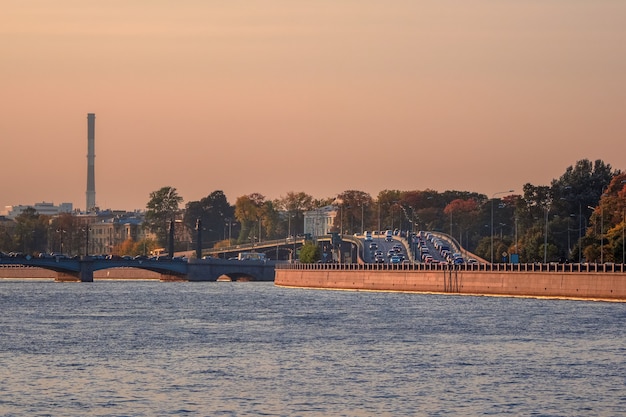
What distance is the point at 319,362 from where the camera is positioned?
185 feet

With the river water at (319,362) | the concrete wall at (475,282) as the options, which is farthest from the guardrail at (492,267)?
the river water at (319,362)

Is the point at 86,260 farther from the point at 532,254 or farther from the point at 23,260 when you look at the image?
the point at 532,254

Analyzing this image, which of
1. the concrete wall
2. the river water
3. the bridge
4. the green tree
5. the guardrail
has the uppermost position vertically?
the green tree

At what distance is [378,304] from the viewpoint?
344 ft

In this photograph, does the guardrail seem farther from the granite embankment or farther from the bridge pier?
the bridge pier

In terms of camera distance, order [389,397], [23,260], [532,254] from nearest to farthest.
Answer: [389,397] < [532,254] < [23,260]

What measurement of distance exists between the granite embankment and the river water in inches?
194

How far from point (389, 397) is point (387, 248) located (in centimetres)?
Result: 15258

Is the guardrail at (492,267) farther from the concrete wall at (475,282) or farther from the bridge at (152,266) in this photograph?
the bridge at (152,266)

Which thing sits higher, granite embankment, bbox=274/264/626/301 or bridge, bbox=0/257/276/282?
bridge, bbox=0/257/276/282

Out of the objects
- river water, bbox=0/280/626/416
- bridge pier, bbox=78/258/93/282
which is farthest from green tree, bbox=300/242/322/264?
river water, bbox=0/280/626/416

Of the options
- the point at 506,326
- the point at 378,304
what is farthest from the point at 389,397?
the point at 378,304

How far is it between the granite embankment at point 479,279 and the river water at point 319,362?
16.2ft

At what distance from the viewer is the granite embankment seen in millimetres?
97188
